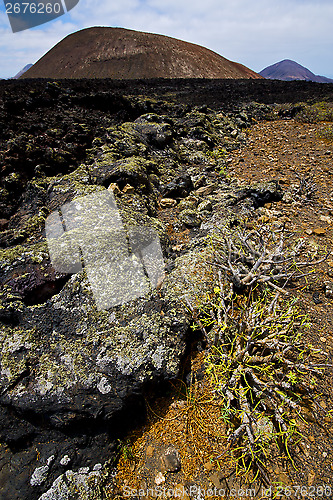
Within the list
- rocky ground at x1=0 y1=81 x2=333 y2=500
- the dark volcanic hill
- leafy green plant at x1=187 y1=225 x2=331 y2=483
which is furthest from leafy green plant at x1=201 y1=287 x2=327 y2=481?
the dark volcanic hill

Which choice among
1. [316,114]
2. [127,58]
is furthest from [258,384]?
[127,58]

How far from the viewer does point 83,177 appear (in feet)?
10.8

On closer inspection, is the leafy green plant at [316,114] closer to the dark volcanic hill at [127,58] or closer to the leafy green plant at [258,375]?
the leafy green plant at [258,375]

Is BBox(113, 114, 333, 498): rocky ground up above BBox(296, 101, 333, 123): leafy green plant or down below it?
below

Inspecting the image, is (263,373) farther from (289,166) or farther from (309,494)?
(289,166)

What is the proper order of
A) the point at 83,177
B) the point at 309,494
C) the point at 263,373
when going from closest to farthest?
the point at 309,494 → the point at 263,373 → the point at 83,177

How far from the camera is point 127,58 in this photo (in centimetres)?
2967

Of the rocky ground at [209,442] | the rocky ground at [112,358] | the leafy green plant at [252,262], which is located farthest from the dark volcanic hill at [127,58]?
the rocky ground at [209,442]

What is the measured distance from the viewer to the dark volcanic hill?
92.8 ft

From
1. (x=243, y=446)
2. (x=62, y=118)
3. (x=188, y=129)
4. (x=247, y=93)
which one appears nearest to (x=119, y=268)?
(x=243, y=446)

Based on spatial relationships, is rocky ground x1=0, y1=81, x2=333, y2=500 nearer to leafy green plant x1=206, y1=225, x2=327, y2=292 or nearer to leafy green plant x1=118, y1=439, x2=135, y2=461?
leafy green plant x1=118, y1=439, x2=135, y2=461

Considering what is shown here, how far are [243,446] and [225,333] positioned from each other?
73 cm

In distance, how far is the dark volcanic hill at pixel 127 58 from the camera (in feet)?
92.8

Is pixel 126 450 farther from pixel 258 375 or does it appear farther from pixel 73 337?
pixel 258 375
